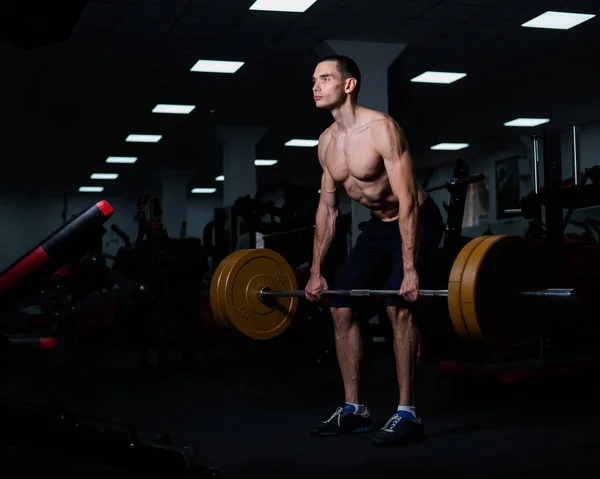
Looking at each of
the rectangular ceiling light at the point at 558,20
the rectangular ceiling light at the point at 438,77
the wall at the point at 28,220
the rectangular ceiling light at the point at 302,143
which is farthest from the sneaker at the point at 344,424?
the wall at the point at 28,220

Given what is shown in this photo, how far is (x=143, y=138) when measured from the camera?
11516 millimetres

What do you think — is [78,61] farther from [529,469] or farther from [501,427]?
[529,469]

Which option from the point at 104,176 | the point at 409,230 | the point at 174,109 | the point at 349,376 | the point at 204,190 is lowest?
the point at 349,376

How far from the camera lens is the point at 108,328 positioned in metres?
4.78

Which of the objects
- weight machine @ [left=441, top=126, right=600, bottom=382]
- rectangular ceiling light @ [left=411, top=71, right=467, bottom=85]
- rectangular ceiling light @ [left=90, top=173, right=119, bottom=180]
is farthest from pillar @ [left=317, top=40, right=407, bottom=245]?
rectangular ceiling light @ [left=90, top=173, right=119, bottom=180]

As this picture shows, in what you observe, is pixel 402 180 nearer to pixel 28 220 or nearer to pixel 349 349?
pixel 349 349

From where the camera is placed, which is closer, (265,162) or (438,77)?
(438,77)

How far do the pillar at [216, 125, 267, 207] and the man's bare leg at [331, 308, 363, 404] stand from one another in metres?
7.42

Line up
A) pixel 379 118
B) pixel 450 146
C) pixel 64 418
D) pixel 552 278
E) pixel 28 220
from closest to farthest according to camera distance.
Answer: pixel 64 418 → pixel 379 118 → pixel 552 278 → pixel 450 146 → pixel 28 220

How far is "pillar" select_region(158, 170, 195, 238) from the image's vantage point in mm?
14398

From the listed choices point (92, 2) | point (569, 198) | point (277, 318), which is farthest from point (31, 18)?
point (92, 2)

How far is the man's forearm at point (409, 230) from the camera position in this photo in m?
2.54

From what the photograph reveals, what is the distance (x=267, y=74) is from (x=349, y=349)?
577cm

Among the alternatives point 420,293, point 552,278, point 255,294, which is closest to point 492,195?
point 552,278
